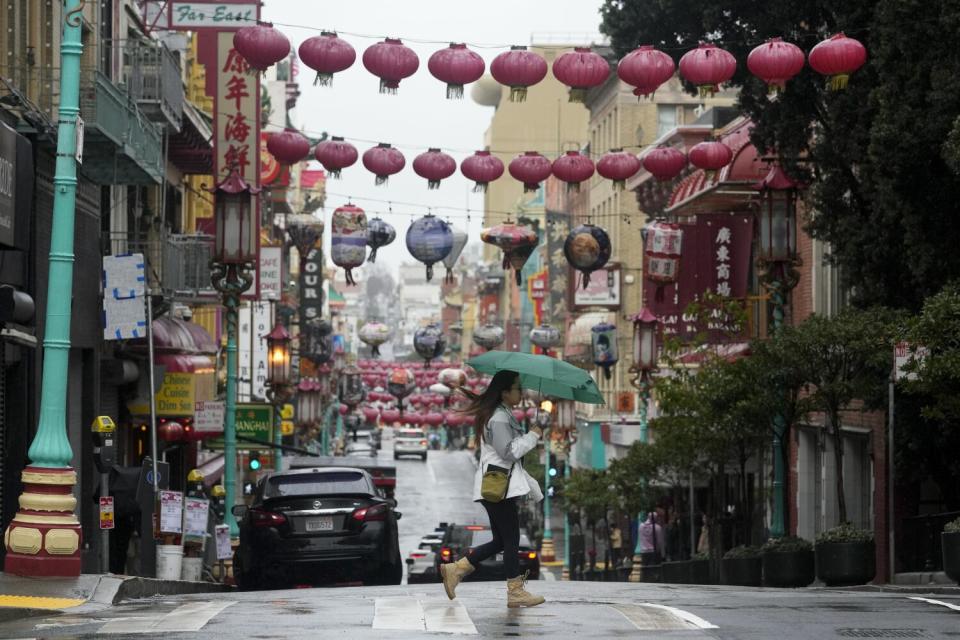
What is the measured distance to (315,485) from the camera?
21.5 meters

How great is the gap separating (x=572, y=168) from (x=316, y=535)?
7.83m

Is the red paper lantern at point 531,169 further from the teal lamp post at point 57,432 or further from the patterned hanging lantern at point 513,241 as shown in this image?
the teal lamp post at point 57,432

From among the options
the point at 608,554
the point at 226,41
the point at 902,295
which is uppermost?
the point at 226,41

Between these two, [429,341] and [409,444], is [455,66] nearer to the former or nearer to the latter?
[429,341]

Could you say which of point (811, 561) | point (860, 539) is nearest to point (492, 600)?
point (860, 539)

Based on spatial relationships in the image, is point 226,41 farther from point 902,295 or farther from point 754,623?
point 754,623

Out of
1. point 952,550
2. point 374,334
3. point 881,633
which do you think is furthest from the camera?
point 374,334

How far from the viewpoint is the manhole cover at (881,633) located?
10.7 meters

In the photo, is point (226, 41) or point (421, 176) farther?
point (226, 41)

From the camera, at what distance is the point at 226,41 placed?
1462 inches

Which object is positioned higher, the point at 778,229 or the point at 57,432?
the point at 778,229

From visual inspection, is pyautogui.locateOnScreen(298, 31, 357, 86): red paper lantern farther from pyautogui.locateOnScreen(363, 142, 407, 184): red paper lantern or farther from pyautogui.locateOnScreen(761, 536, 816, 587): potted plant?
pyautogui.locateOnScreen(761, 536, 816, 587): potted plant

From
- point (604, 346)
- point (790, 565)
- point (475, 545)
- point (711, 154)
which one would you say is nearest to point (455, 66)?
point (711, 154)

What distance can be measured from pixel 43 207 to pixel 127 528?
5.32m
